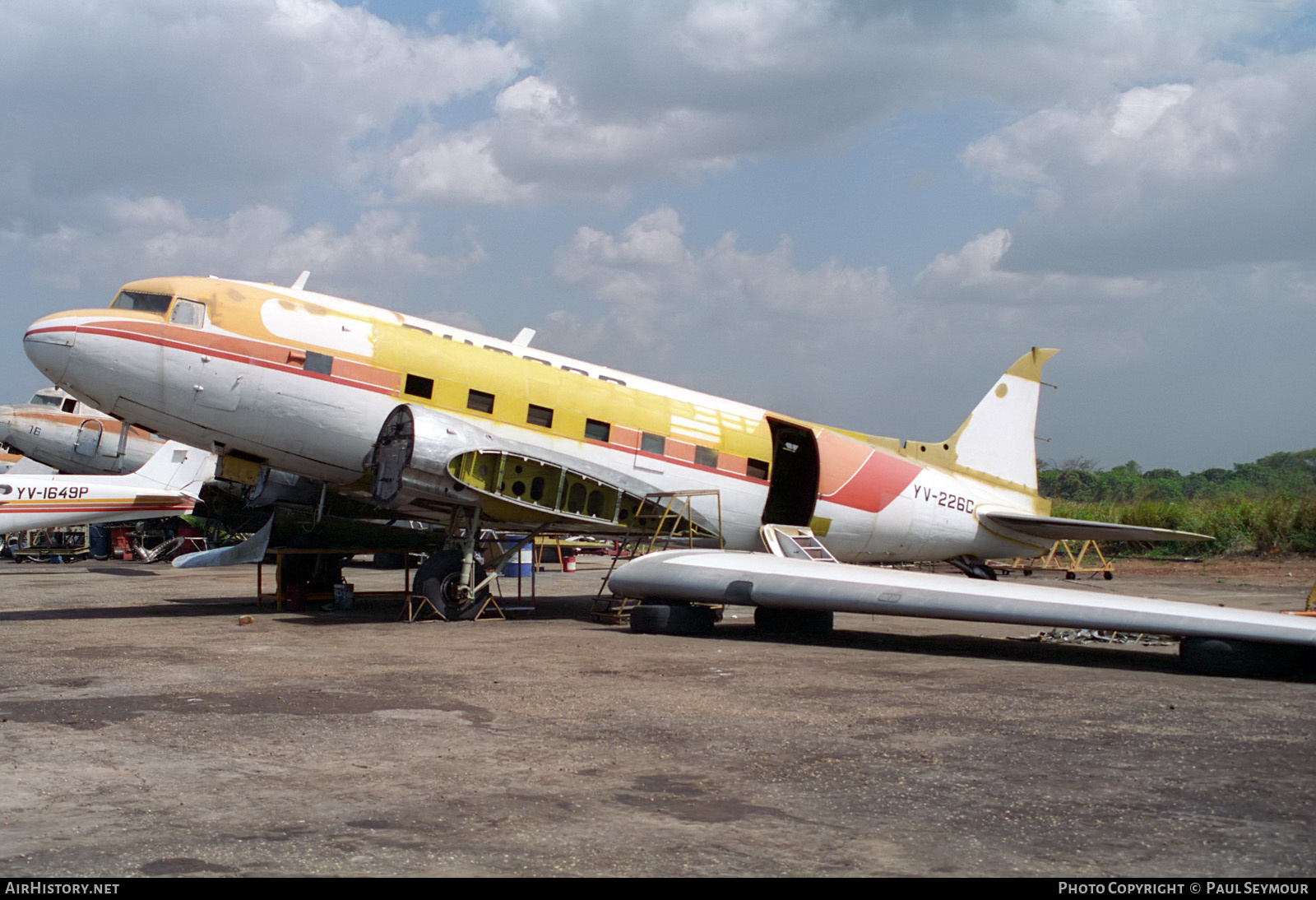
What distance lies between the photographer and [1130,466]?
105 m

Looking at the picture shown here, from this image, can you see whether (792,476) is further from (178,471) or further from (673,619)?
(178,471)

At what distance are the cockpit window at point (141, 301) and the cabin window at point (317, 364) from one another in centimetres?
194

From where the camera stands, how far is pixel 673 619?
14219 millimetres

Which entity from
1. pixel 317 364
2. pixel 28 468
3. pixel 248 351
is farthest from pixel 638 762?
pixel 28 468

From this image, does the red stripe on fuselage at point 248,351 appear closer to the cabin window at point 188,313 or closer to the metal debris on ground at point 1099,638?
the cabin window at point 188,313

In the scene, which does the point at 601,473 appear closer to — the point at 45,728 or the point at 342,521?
the point at 342,521

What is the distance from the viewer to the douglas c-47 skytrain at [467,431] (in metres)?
14.4

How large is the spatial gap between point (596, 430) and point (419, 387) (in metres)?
2.76

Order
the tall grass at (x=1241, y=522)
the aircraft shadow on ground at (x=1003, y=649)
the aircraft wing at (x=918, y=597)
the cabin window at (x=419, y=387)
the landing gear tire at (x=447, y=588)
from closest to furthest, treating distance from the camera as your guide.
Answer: the aircraft wing at (x=918, y=597), the aircraft shadow on ground at (x=1003, y=649), the cabin window at (x=419, y=387), the landing gear tire at (x=447, y=588), the tall grass at (x=1241, y=522)

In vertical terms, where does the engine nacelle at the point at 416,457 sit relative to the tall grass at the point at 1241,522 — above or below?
below

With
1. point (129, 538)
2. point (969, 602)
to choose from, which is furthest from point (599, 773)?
point (129, 538)

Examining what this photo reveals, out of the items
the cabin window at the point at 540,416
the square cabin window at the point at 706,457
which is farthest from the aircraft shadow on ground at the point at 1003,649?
the cabin window at the point at 540,416

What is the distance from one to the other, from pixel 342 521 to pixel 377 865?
16.1 m

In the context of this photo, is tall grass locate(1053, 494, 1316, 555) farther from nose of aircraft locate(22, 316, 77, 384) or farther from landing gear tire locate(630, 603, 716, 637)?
nose of aircraft locate(22, 316, 77, 384)
